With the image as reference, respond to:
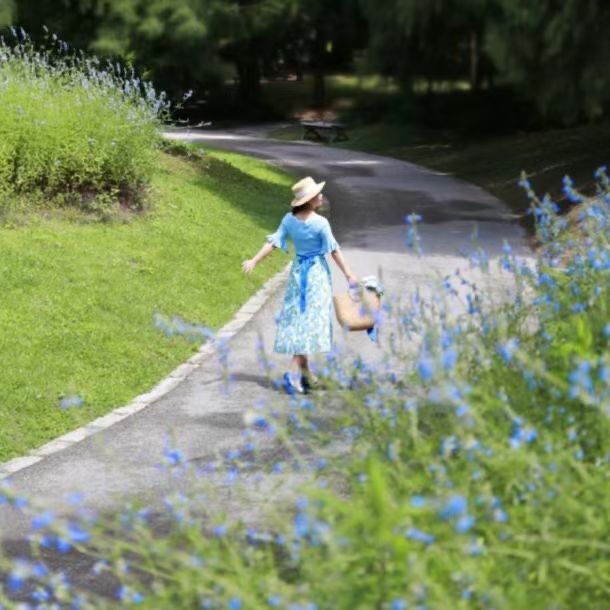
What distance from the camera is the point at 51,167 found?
626 inches

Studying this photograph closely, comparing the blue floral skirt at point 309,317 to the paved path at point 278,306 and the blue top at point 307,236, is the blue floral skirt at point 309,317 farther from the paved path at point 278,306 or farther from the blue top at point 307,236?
the paved path at point 278,306

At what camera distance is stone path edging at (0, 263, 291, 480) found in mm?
8273

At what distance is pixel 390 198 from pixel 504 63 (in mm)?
3299

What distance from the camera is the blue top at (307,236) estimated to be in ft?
32.0

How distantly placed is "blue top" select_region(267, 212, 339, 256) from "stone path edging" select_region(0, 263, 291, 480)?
1397 millimetres

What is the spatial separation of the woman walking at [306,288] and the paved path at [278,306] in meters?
0.37

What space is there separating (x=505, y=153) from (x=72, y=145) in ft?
55.9

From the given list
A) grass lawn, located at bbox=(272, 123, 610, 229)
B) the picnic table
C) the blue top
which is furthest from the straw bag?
the picnic table

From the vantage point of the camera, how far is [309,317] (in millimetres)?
9789

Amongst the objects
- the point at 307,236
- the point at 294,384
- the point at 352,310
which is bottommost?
the point at 294,384

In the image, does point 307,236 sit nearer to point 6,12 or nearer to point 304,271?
point 304,271

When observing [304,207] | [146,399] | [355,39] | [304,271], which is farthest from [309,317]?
[355,39]

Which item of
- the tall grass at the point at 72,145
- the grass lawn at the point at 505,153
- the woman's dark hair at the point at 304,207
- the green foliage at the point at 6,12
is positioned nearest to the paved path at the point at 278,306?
the grass lawn at the point at 505,153

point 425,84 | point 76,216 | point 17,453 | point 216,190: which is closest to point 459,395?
point 17,453
